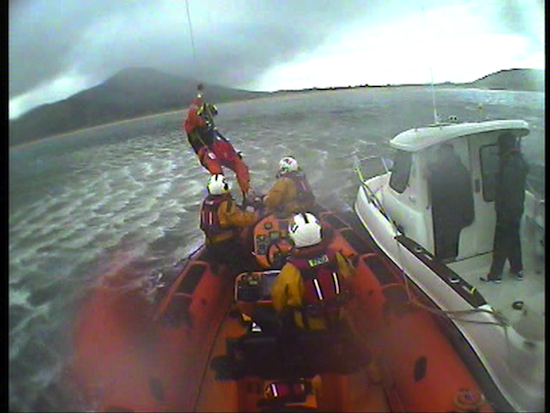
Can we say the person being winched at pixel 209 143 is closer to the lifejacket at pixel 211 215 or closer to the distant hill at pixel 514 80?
the lifejacket at pixel 211 215

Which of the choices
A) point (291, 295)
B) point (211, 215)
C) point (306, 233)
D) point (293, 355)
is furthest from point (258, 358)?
point (211, 215)

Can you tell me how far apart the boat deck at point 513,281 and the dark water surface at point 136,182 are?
26 cm

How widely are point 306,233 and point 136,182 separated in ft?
1.64

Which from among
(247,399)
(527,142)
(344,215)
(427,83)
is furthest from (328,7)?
(247,399)

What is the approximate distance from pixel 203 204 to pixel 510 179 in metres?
1.06

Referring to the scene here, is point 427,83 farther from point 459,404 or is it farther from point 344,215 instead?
point 459,404

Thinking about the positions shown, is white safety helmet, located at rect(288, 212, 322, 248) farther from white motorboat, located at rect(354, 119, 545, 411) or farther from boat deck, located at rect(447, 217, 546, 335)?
boat deck, located at rect(447, 217, 546, 335)

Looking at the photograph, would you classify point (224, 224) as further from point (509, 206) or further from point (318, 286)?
point (509, 206)

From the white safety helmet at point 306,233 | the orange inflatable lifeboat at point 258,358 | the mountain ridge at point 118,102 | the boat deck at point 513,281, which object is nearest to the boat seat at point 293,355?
the orange inflatable lifeboat at point 258,358

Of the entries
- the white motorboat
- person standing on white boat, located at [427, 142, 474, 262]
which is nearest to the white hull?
the white motorboat

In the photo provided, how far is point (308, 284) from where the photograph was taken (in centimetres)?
154

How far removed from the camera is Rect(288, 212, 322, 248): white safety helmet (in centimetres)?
154

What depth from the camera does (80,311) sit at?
1.38 meters

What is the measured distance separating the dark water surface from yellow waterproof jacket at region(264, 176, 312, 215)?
4 cm
